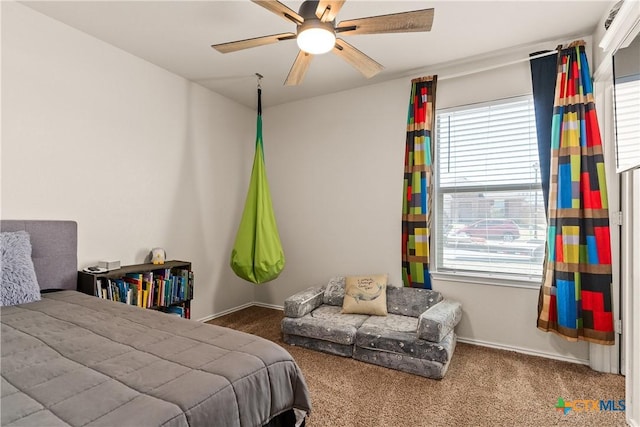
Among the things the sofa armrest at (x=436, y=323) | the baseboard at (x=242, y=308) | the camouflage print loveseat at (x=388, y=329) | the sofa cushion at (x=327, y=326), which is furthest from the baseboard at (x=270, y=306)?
the sofa armrest at (x=436, y=323)

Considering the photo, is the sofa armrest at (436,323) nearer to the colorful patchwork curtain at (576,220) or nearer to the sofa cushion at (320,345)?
the sofa cushion at (320,345)

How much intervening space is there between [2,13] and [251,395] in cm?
297

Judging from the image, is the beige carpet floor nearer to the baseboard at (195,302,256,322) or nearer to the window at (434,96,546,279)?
the window at (434,96,546,279)

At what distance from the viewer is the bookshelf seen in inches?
100

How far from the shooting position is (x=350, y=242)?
3.76m

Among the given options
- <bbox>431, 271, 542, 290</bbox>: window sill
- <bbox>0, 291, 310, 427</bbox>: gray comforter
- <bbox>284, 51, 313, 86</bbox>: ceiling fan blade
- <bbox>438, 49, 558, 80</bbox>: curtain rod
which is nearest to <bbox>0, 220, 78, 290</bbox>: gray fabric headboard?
<bbox>0, 291, 310, 427</bbox>: gray comforter

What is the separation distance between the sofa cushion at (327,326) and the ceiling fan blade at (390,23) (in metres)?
2.21

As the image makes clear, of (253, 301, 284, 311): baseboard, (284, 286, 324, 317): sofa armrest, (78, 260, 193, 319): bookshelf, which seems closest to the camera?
(78, 260, 193, 319): bookshelf

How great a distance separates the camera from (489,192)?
3.05 meters

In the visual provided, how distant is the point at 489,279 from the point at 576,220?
0.84 m

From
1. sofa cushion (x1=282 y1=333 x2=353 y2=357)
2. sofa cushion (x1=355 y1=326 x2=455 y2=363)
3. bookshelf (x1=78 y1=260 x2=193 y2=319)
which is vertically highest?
bookshelf (x1=78 y1=260 x2=193 y2=319)

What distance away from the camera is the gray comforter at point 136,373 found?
966 millimetres

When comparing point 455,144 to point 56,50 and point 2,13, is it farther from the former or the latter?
point 2,13

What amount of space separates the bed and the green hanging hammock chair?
1.48m
